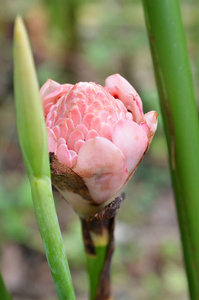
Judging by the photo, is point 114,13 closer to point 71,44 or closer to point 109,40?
point 109,40

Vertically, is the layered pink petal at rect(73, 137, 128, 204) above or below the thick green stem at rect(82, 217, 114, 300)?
above

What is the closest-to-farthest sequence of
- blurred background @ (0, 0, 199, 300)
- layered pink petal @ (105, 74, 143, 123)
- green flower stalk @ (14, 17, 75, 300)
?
green flower stalk @ (14, 17, 75, 300)
layered pink petal @ (105, 74, 143, 123)
blurred background @ (0, 0, 199, 300)

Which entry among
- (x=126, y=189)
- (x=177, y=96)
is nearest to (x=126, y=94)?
(x=177, y=96)

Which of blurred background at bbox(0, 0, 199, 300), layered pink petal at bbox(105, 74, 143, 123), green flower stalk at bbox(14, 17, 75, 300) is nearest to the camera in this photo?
green flower stalk at bbox(14, 17, 75, 300)

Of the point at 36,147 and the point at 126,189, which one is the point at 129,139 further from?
the point at 126,189

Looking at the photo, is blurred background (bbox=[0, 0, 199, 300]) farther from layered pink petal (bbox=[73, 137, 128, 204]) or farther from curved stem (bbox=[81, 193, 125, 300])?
layered pink petal (bbox=[73, 137, 128, 204])

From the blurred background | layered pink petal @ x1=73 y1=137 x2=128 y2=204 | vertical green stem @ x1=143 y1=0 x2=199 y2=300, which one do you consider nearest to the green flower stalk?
layered pink petal @ x1=73 y1=137 x2=128 y2=204

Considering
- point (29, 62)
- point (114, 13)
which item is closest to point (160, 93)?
point (29, 62)
